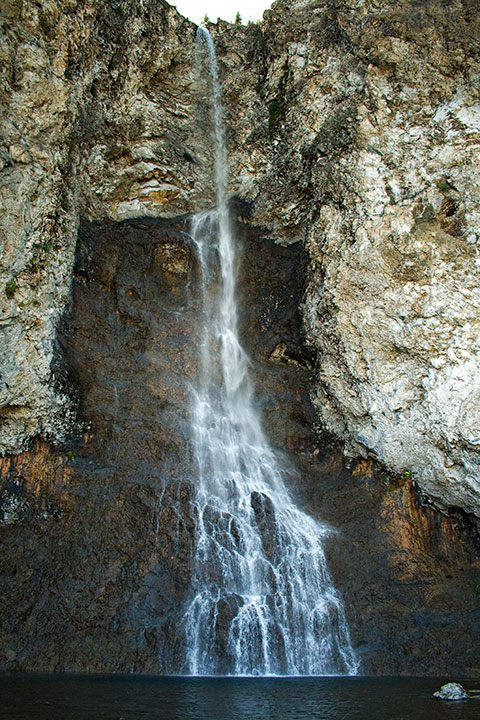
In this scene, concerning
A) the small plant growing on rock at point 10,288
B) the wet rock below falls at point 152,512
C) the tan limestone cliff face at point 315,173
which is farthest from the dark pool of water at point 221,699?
the small plant growing on rock at point 10,288

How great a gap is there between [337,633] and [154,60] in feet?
59.1

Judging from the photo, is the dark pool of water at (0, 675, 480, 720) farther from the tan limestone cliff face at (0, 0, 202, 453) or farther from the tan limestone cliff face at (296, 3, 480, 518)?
the tan limestone cliff face at (0, 0, 202, 453)

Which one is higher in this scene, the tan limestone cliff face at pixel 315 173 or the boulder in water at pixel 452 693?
the tan limestone cliff face at pixel 315 173

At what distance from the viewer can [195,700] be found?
804 cm

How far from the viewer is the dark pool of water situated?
7100 mm

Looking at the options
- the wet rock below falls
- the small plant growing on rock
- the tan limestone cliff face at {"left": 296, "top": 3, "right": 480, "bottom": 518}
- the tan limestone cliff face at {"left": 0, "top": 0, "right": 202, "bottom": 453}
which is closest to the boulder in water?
the wet rock below falls

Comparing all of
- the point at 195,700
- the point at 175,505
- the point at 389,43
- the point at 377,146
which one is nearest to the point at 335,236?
the point at 377,146

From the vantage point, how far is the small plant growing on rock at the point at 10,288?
13.0 m

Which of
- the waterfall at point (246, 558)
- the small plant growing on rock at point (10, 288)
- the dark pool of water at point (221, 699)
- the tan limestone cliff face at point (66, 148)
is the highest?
the tan limestone cliff face at point (66, 148)

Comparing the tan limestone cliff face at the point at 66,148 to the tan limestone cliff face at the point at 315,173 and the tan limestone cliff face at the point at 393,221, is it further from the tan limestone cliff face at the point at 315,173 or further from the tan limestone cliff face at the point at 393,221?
the tan limestone cliff face at the point at 393,221

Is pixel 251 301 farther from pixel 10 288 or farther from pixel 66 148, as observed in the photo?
pixel 10 288

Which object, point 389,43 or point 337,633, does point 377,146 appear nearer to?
point 389,43

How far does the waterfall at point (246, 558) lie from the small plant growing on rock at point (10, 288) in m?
A: 5.98

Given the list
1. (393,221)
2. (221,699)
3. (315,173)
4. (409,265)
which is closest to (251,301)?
(315,173)
